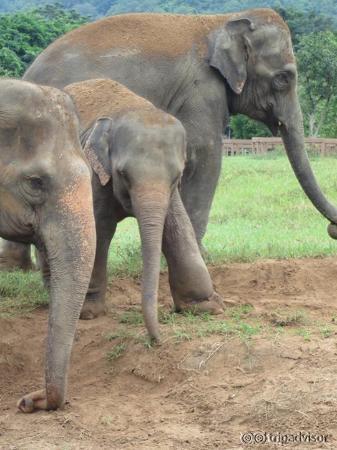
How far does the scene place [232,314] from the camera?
6488mm

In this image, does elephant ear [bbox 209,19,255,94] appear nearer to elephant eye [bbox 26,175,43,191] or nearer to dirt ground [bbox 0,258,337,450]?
dirt ground [bbox 0,258,337,450]

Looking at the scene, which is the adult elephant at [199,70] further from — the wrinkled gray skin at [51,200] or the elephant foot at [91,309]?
the wrinkled gray skin at [51,200]

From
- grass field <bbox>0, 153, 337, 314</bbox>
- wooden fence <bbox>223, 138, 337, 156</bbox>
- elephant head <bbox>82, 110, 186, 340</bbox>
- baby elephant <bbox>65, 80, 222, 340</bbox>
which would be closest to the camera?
elephant head <bbox>82, 110, 186, 340</bbox>

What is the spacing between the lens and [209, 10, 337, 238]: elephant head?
8.38 m

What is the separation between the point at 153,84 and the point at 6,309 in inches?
97.9

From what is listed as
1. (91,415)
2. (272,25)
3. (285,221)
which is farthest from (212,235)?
(91,415)

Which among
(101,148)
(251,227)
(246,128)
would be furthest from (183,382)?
(246,128)

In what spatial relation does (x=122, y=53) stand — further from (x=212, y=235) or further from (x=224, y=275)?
(x=212, y=235)

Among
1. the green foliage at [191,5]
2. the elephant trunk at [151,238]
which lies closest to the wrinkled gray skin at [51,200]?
the elephant trunk at [151,238]

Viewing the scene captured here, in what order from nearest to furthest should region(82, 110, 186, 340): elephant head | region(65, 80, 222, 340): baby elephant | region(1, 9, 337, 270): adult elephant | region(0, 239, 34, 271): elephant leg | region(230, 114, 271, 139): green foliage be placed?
1. region(82, 110, 186, 340): elephant head
2. region(65, 80, 222, 340): baby elephant
3. region(1, 9, 337, 270): adult elephant
4. region(0, 239, 34, 271): elephant leg
5. region(230, 114, 271, 139): green foliage

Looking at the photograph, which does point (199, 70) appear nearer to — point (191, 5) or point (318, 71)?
point (318, 71)

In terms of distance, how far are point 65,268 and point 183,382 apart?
4.08 feet

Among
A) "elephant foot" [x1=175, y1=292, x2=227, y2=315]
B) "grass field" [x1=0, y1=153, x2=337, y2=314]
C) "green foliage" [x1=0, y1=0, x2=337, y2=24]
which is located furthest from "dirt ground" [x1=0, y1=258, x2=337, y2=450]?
"green foliage" [x1=0, y1=0, x2=337, y2=24]

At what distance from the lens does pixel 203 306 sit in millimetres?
6539
